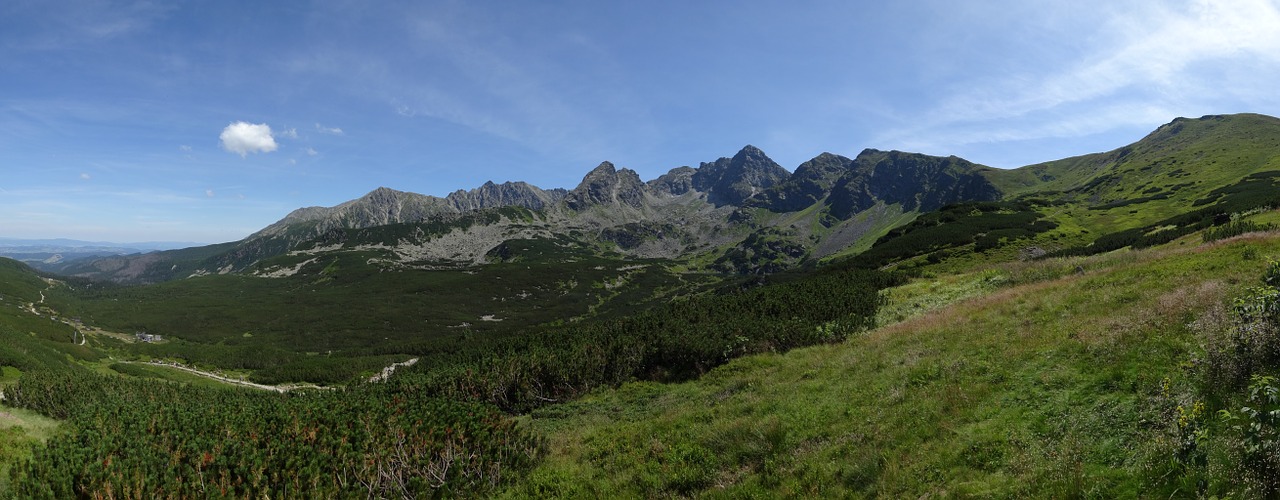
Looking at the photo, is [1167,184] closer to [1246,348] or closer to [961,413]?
[1246,348]

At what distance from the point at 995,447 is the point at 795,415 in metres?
6.27

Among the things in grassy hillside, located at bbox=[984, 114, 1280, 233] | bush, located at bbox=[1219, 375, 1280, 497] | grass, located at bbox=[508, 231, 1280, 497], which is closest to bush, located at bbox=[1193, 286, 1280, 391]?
grass, located at bbox=[508, 231, 1280, 497]

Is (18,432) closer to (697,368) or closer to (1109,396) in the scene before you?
(697,368)

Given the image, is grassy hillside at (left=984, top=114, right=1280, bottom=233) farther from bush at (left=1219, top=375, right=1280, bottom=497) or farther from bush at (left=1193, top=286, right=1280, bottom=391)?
bush at (left=1219, top=375, right=1280, bottom=497)

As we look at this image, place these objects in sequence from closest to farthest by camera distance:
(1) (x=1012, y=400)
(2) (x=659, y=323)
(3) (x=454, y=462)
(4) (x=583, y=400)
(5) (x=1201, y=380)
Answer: (5) (x=1201, y=380)
(1) (x=1012, y=400)
(3) (x=454, y=462)
(4) (x=583, y=400)
(2) (x=659, y=323)

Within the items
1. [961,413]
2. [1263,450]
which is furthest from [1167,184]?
[1263,450]

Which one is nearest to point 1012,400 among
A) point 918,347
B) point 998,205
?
point 918,347

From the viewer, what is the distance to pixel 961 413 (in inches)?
510

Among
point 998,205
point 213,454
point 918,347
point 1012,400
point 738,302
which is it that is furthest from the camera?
point 998,205

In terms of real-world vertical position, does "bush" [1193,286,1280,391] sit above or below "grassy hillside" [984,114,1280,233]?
below

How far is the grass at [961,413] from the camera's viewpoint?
1018 centimetres

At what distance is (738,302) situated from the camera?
170 ft

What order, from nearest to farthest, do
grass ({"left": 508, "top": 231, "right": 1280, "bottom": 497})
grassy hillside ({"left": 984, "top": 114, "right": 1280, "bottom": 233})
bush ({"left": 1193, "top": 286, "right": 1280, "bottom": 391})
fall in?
bush ({"left": 1193, "top": 286, "right": 1280, "bottom": 391})
grass ({"left": 508, "top": 231, "right": 1280, "bottom": 497})
grassy hillside ({"left": 984, "top": 114, "right": 1280, "bottom": 233})

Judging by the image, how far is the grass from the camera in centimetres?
1018
